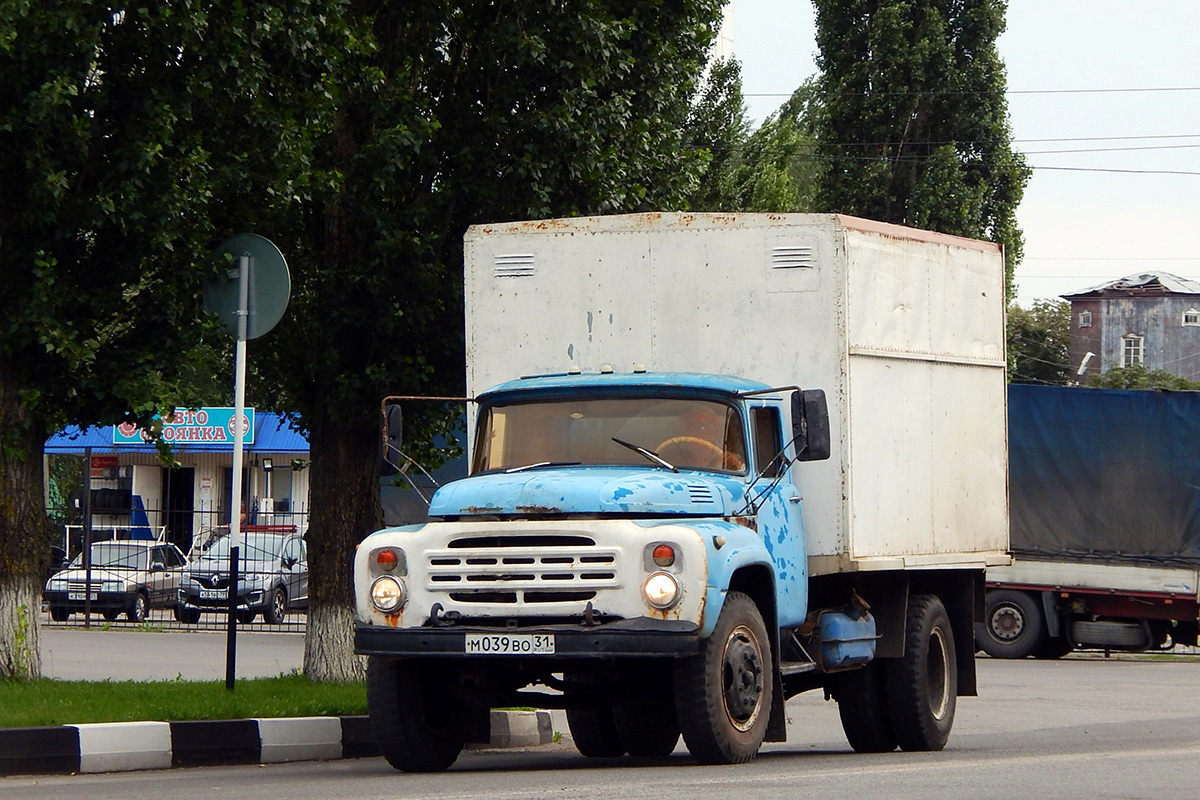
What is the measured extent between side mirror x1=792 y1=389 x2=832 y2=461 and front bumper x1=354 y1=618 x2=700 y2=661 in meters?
1.45

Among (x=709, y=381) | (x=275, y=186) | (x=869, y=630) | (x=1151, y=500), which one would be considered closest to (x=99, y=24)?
(x=275, y=186)

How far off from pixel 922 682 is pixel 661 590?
11.9 ft

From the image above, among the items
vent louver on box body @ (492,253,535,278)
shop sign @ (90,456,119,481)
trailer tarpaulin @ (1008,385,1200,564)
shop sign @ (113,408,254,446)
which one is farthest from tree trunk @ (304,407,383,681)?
shop sign @ (90,456,119,481)

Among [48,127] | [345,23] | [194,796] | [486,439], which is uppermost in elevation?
[345,23]

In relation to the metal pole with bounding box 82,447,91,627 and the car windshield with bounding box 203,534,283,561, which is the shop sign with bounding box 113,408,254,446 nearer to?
the metal pole with bounding box 82,447,91,627

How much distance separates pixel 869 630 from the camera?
39.9 feet

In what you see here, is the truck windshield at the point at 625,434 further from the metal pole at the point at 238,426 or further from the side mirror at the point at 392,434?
the metal pole at the point at 238,426

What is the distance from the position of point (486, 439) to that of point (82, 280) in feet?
11.1

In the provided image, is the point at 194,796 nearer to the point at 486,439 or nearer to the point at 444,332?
the point at 486,439

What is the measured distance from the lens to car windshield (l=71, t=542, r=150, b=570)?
94.1 ft

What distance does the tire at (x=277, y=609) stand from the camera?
28.5 metres

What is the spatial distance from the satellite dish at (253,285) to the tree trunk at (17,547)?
4.79 ft

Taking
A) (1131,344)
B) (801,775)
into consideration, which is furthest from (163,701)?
(1131,344)

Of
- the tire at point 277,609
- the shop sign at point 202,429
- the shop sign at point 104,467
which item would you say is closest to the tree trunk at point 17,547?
the tire at point 277,609
